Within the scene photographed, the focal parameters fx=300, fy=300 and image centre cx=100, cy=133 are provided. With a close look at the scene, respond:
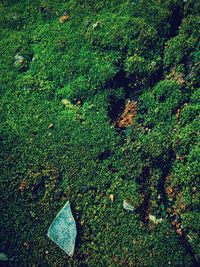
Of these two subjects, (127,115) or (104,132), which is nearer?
(104,132)

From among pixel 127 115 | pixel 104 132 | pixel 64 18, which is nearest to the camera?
A: pixel 104 132

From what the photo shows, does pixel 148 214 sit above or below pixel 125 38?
below

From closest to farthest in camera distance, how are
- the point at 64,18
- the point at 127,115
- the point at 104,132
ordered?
the point at 104,132
the point at 127,115
the point at 64,18

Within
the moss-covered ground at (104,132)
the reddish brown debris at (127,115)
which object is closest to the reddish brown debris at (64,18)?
the moss-covered ground at (104,132)

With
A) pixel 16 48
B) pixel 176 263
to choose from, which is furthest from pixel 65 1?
pixel 176 263

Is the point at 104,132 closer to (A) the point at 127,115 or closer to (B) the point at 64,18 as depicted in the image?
(A) the point at 127,115

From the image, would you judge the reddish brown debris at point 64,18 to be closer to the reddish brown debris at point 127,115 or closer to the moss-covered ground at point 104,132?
the moss-covered ground at point 104,132

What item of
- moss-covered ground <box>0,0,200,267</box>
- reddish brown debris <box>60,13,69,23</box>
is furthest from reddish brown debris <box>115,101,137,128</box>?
reddish brown debris <box>60,13,69,23</box>

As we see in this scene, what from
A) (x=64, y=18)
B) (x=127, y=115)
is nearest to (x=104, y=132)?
(x=127, y=115)

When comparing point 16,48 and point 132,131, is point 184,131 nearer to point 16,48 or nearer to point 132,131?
point 132,131
